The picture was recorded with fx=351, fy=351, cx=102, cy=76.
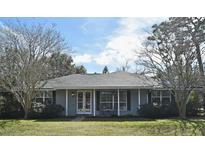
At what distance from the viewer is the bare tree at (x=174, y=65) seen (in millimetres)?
21281

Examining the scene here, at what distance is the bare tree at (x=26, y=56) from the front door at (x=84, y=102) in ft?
10.8

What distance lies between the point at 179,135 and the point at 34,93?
1097 centimetres

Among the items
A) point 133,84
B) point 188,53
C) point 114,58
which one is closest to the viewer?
point 188,53

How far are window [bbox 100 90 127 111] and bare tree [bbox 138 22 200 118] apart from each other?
10.7 ft

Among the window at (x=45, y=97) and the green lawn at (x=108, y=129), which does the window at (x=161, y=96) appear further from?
the window at (x=45, y=97)

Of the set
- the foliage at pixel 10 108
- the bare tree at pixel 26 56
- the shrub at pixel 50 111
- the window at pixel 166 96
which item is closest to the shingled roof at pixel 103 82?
the shrub at pixel 50 111

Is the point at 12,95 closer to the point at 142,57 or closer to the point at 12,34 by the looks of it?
the point at 12,34

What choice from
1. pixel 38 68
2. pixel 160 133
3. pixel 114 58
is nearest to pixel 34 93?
pixel 38 68

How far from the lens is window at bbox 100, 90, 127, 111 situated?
25.2 meters

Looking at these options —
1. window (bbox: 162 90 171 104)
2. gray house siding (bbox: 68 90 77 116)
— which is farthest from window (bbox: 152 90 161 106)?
gray house siding (bbox: 68 90 77 116)

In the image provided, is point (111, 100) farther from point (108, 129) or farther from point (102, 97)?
point (108, 129)

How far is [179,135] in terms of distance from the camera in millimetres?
15758

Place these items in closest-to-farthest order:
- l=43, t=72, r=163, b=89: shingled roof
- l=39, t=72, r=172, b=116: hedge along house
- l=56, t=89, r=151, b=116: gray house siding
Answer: l=43, t=72, r=163, b=89: shingled roof
l=39, t=72, r=172, b=116: hedge along house
l=56, t=89, r=151, b=116: gray house siding

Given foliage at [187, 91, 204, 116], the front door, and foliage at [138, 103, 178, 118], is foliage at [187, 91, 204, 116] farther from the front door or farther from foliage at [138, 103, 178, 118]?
the front door
